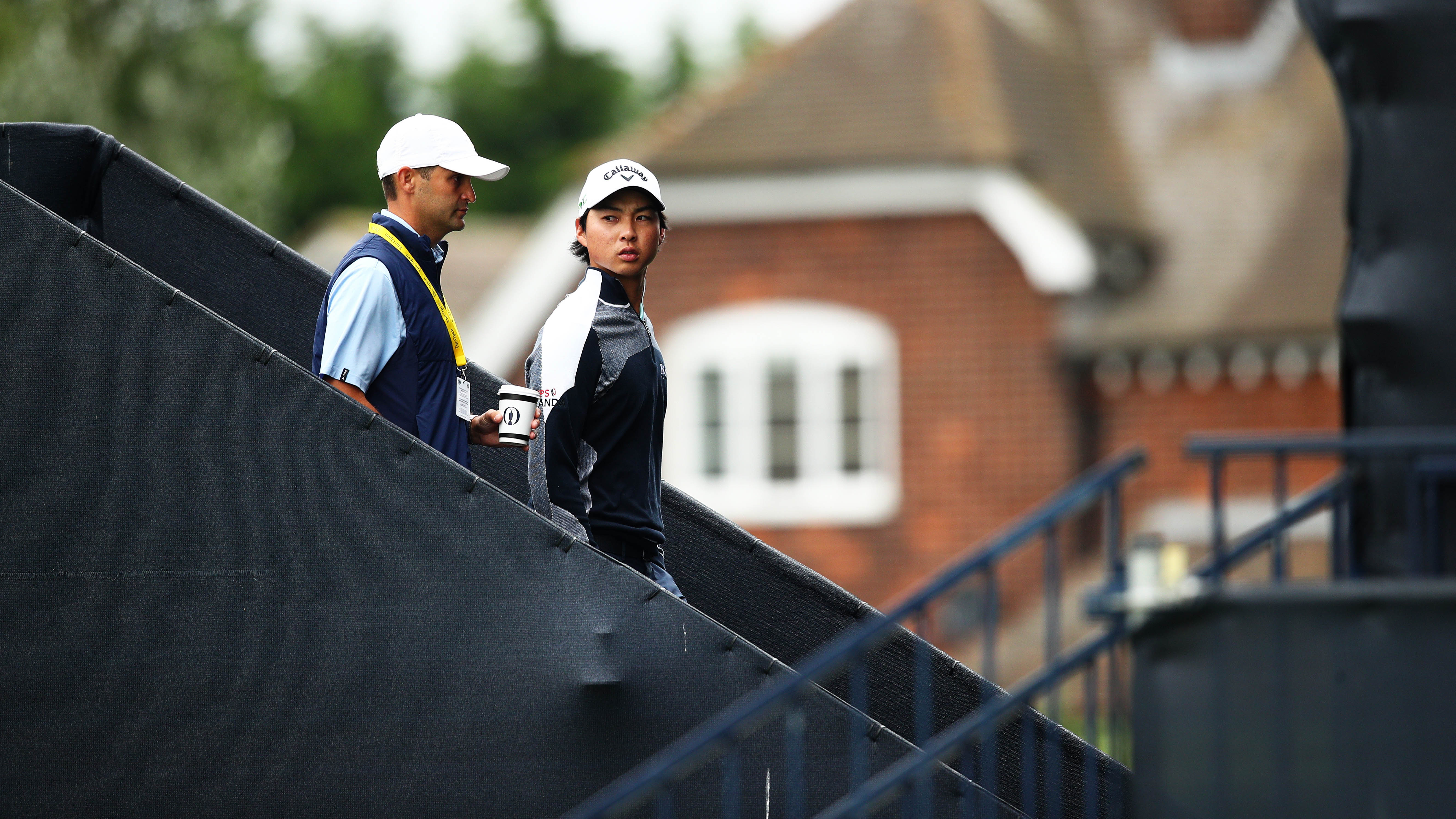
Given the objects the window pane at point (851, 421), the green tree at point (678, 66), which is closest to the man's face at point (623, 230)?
the window pane at point (851, 421)

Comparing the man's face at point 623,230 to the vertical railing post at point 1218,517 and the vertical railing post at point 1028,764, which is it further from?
the vertical railing post at point 1218,517

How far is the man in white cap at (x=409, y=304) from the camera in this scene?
5.05 meters

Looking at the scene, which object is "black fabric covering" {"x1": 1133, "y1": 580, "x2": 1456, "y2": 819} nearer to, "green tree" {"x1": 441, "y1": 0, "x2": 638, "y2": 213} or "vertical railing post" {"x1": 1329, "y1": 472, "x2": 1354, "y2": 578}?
"vertical railing post" {"x1": 1329, "y1": 472, "x2": 1354, "y2": 578}

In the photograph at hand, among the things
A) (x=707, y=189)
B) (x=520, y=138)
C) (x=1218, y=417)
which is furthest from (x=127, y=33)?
(x=520, y=138)

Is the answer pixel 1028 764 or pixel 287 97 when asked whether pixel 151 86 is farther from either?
pixel 287 97

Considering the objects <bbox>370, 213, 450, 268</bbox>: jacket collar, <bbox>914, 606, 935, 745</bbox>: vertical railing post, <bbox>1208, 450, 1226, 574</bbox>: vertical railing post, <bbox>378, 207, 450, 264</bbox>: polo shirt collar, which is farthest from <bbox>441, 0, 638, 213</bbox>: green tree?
<bbox>1208, 450, 1226, 574</bbox>: vertical railing post

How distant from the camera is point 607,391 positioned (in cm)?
518

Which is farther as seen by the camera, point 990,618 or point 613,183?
point 613,183

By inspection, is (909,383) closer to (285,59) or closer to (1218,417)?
(1218,417)

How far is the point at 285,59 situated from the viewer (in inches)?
2452

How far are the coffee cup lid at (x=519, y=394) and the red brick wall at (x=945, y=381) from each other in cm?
1611

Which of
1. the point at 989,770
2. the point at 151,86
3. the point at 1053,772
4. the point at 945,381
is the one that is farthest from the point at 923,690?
the point at 151,86

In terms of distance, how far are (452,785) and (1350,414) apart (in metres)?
2.61

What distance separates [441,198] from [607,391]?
73cm
